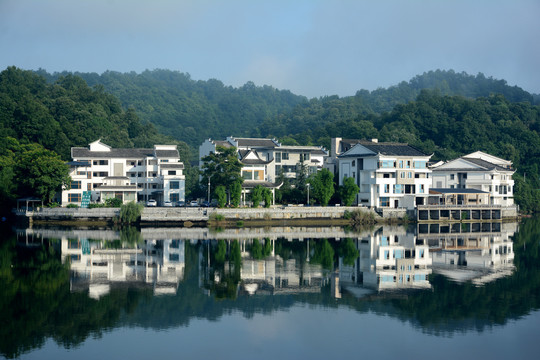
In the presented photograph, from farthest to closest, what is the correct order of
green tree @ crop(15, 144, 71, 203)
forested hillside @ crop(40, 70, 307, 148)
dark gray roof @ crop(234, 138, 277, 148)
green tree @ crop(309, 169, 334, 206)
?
forested hillside @ crop(40, 70, 307, 148)
dark gray roof @ crop(234, 138, 277, 148)
green tree @ crop(309, 169, 334, 206)
green tree @ crop(15, 144, 71, 203)

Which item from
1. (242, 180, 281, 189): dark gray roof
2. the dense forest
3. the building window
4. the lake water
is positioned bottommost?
the lake water

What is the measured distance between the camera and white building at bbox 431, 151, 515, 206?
208ft

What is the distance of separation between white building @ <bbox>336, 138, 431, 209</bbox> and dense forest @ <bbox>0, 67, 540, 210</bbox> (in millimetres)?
16042

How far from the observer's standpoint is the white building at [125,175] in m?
55.8

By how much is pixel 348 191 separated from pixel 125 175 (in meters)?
21.0

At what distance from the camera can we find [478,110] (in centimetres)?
9444

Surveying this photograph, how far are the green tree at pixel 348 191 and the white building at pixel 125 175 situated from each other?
1465cm

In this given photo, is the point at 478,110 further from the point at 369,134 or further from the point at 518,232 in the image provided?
the point at 518,232

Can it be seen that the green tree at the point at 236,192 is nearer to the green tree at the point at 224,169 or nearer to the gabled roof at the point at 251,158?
the green tree at the point at 224,169

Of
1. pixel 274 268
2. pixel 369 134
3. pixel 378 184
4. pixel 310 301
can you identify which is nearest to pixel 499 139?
pixel 369 134

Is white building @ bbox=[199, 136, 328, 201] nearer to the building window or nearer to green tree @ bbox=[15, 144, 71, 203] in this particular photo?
the building window

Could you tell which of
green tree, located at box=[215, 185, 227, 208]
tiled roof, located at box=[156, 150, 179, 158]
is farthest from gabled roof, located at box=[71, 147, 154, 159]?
green tree, located at box=[215, 185, 227, 208]

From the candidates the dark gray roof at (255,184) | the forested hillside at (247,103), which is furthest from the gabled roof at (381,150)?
the forested hillside at (247,103)

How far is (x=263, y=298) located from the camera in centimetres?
2517
